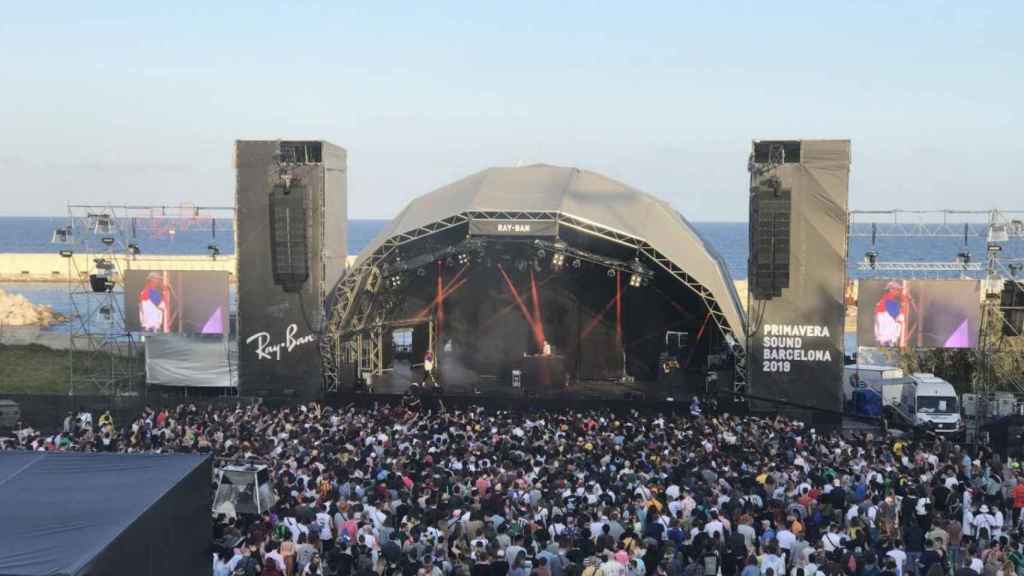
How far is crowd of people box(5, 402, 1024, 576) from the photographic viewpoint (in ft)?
39.1

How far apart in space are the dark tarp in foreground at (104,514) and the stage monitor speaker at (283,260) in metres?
16.1

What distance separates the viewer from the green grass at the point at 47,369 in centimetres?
3173

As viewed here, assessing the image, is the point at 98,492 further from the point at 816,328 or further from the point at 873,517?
the point at 816,328

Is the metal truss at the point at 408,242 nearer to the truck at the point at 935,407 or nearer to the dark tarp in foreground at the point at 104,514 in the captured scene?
the truck at the point at 935,407

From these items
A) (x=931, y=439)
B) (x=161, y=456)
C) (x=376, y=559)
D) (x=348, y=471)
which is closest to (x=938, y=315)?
(x=931, y=439)

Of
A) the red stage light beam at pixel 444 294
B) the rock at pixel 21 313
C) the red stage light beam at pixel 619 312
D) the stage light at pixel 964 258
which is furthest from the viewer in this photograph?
the rock at pixel 21 313

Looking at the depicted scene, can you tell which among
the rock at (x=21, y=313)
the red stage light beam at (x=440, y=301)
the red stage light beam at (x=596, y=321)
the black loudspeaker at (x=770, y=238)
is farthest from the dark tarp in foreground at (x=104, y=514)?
the rock at (x=21, y=313)

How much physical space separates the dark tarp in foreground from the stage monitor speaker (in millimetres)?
16093

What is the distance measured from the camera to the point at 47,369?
33281 millimetres

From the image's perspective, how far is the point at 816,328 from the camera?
26.2 m

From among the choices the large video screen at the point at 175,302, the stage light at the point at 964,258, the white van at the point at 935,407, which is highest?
the stage light at the point at 964,258

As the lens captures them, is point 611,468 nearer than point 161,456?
No

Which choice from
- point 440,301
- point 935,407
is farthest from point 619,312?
point 935,407

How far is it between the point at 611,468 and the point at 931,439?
9.24 m
